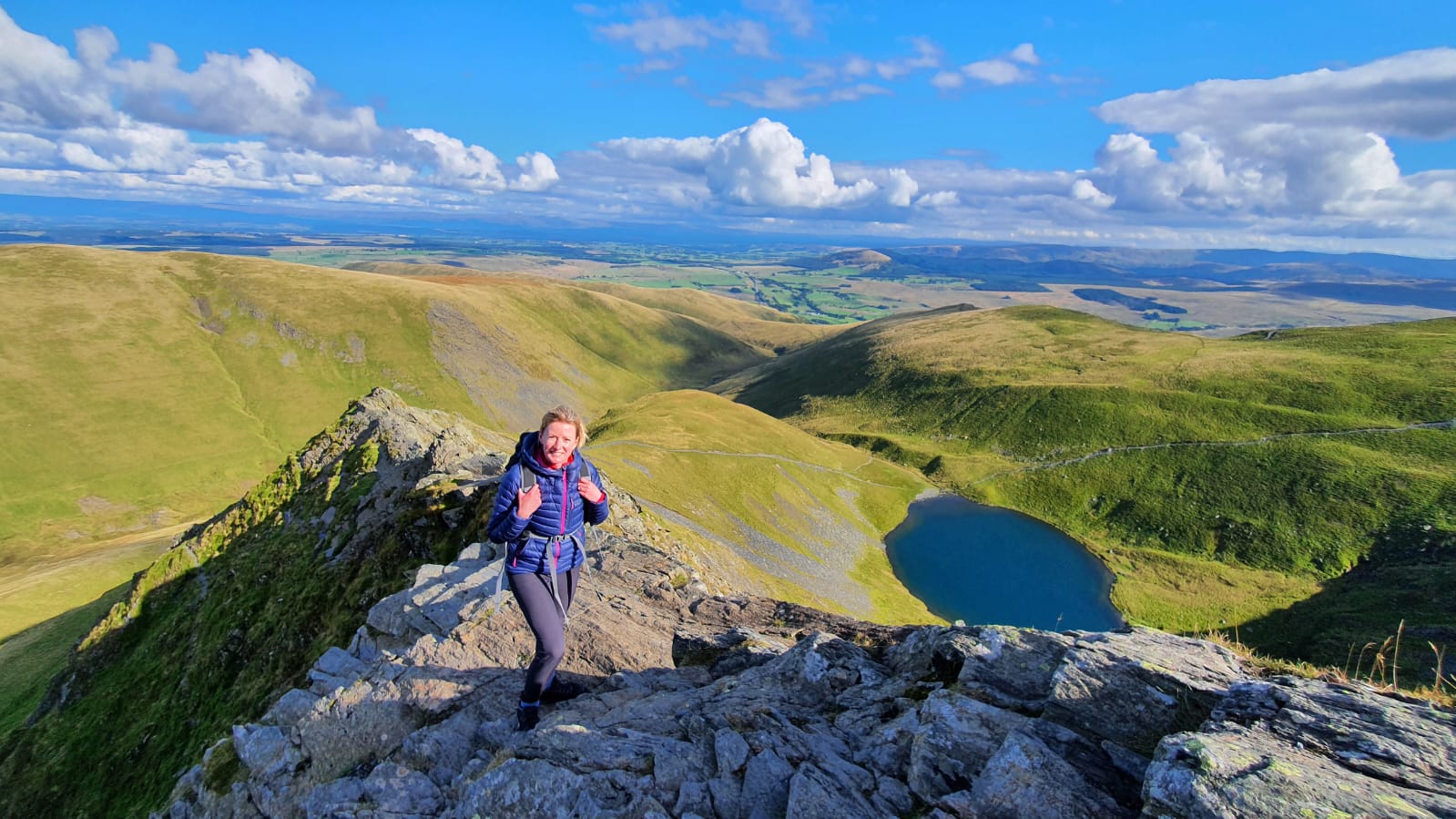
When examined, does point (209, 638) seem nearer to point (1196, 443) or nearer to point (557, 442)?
point (557, 442)

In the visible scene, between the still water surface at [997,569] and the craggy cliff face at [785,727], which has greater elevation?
the craggy cliff face at [785,727]

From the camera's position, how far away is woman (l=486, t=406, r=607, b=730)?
1217 cm

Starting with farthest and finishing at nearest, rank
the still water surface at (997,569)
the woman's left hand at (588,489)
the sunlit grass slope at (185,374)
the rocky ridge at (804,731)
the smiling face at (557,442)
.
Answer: the sunlit grass slope at (185,374), the still water surface at (997,569), the woman's left hand at (588,489), the smiling face at (557,442), the rocky ridge at (804,731)

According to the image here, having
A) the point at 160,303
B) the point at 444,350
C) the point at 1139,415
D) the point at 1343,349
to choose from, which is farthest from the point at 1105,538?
the point at 160,303

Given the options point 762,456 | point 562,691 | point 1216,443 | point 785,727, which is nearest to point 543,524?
point 562,691

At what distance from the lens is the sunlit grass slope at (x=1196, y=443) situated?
85.7 metres

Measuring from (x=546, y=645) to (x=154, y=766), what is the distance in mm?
29493

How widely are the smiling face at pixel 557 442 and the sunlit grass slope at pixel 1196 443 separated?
286ft

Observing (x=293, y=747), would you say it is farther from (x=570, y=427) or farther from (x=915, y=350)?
(x=915, y=350)

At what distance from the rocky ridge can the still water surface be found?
201ft

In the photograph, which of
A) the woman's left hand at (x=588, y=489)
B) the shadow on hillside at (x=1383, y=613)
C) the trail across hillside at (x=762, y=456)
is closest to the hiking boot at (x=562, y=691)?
the woman's left hand at (x=588, y=489)

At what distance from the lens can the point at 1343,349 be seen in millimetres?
141250

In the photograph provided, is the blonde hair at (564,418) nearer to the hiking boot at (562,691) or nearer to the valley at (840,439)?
the hiking boot at (562,691)

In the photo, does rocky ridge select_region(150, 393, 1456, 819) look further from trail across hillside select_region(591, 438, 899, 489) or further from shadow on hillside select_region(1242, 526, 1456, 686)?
trail across hillside select_region(591, 438, 899, 489)
